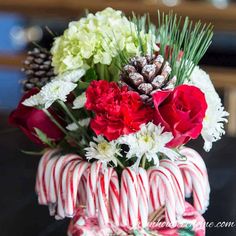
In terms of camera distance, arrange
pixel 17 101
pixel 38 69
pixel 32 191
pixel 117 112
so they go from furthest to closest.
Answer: pixel 17 101, pixel 32 191, pixel 38 69, pixel 117 112

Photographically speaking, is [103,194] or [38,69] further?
[38,69]

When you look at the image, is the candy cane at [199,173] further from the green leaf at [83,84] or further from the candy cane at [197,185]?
the green leaf at [83,84]

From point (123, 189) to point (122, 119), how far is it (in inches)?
4.6

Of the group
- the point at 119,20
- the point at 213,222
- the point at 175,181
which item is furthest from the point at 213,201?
the point at 119,20

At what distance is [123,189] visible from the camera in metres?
0.84

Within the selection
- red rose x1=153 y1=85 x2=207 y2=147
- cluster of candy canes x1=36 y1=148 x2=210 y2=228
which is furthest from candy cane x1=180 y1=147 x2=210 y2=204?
red rose x1=153 y1=85 x2=207 y2=147

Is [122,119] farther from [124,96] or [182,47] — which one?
[182,47]

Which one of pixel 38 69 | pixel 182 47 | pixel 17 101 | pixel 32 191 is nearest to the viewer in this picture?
pixel 182 47

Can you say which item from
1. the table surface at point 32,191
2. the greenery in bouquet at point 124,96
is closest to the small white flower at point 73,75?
the greenery in bouquet at point 124,96

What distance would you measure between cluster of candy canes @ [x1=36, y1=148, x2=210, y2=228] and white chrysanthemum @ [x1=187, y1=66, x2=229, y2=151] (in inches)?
2.4

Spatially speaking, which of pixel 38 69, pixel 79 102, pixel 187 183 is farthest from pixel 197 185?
pixel 38 69

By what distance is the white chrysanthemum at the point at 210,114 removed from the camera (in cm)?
86

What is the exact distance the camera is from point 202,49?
88cm

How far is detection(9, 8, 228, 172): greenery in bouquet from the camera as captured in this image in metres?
0.79
